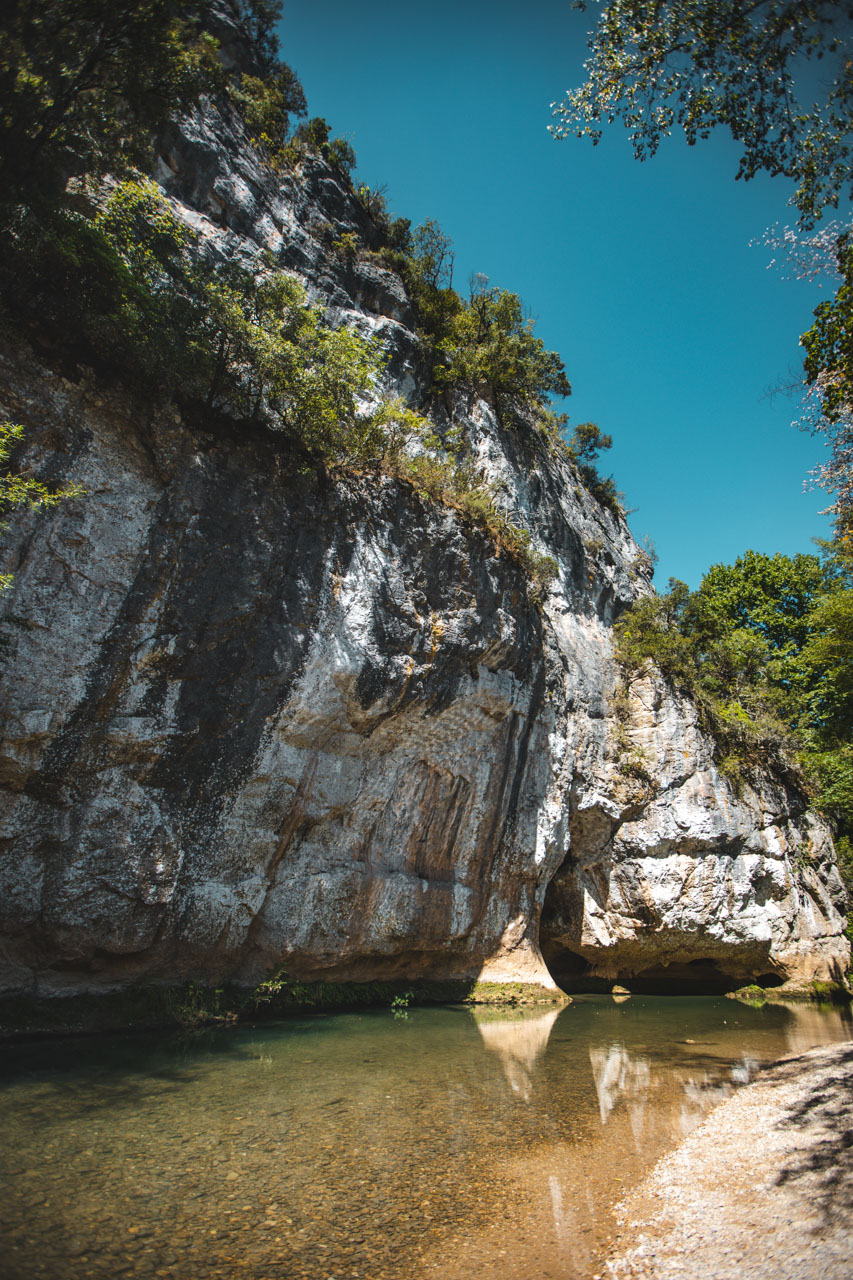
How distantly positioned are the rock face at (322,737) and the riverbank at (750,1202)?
8114 millimetres

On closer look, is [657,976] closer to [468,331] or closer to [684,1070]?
[684,1070]

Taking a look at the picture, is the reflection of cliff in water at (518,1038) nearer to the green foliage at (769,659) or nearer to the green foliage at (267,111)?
the green foliage at (769,659)

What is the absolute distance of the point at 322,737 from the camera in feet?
43.5

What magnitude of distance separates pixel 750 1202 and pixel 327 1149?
144 inches

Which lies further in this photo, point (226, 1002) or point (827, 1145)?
point (226, 1002)

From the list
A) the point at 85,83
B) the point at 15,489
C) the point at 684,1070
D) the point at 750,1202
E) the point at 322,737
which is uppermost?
the point at 85,83

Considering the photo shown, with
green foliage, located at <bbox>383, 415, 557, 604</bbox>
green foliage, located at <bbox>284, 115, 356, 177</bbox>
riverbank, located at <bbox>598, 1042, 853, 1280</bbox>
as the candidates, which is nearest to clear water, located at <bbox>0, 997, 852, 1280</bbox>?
riverbank, located at <bbox>598, 1042, 853, 1280</bbox>

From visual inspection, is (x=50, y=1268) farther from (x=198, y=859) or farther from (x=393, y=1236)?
(x=198, y=859)

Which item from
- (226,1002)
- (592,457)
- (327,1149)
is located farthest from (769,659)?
(327,1149)

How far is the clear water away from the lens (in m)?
4.37

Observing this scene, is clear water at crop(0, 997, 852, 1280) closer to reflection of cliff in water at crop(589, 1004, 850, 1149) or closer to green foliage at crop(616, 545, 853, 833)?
reflection of cliff in water at crop(589, 1004, 850, 1149)

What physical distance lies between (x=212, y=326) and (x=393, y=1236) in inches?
522

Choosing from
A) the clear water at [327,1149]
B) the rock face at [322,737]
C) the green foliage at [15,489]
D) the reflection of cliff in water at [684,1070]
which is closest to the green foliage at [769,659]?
the rock face at [322,737]

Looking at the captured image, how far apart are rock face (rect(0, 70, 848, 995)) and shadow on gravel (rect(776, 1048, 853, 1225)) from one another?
8.46 metres
